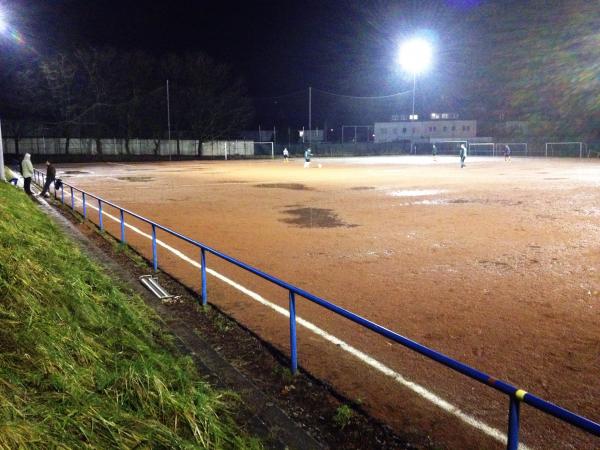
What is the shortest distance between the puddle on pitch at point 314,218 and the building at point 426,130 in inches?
3128

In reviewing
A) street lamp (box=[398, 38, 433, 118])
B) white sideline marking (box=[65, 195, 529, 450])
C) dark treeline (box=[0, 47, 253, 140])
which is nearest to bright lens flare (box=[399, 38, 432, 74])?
street lamp (box=[398, 38, 433, 118])

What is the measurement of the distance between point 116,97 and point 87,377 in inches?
2716

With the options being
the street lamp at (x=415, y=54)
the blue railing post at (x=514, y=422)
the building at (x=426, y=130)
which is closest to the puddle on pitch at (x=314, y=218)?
the blue railing post at (x=514, y=422)

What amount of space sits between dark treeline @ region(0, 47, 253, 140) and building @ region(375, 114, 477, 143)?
1370 inches

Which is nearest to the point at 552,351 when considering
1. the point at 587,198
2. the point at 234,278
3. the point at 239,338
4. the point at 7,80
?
the point at 239,338

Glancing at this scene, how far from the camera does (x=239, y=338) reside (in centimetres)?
618

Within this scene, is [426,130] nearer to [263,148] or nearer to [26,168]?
[263,148]

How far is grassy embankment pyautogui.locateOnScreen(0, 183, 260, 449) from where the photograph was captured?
10.0 ft

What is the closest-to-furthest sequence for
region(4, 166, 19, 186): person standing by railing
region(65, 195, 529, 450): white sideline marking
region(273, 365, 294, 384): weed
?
1. region(65, 195, 529, 450): white sideline marking
2. region(273, 365, 294, 384): weed
3. region(4, 166, 19, 186): person standing by railing

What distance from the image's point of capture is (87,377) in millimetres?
3828

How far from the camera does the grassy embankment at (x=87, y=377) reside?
305 cm

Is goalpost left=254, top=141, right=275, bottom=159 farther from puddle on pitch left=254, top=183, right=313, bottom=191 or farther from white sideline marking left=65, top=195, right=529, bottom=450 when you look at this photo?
white sideline marking left=65, top=195, right=529, bottom=450

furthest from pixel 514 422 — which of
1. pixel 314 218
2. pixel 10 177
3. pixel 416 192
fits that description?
pixel 10 177

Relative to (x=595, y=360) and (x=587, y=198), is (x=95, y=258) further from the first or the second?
(x=587, y=198)
